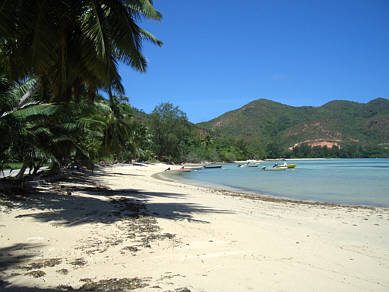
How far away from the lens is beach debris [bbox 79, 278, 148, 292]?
124 inches

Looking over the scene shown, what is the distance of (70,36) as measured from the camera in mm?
7215

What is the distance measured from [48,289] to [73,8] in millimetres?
5711

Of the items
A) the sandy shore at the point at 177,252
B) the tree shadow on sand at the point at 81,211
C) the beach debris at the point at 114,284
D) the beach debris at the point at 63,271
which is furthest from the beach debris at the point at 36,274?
the tree shadow on sand at the point at 81,211

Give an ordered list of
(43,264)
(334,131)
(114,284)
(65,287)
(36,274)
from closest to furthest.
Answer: (65,287), (114,284), (36,274), (43,264), (334,131)

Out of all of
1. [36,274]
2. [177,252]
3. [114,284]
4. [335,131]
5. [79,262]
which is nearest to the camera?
[114,284]

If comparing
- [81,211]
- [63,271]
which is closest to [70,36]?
[81,211]

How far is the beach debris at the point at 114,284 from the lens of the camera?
10.4ft

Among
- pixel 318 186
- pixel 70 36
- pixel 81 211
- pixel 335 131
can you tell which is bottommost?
pixel 318 186

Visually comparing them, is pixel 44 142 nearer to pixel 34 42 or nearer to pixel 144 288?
pixel 34 42

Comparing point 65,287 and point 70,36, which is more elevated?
point 70,36

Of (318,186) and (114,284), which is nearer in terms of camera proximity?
(114,284)

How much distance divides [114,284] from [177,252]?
1.41m

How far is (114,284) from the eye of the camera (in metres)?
3.28

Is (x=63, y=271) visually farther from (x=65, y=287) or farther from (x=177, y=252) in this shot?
(x=177, y=252)
